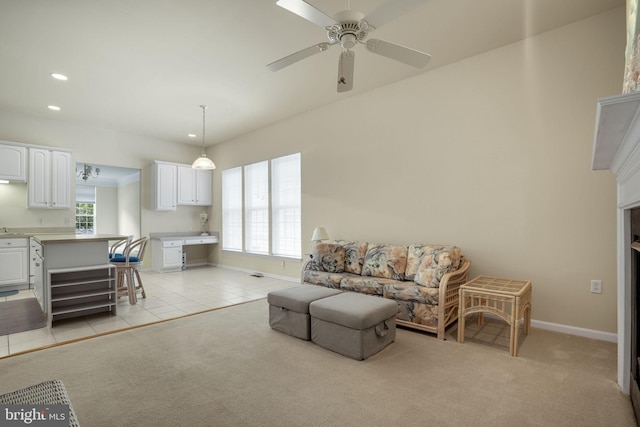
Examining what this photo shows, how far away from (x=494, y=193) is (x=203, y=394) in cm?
340

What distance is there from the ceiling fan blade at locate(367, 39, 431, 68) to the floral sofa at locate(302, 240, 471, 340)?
195 centimetres

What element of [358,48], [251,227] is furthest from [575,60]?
[251,227]

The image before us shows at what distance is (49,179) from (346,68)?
6.13 meters

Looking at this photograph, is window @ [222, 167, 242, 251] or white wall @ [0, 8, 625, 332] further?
window @ [222, 167, 242, 251]

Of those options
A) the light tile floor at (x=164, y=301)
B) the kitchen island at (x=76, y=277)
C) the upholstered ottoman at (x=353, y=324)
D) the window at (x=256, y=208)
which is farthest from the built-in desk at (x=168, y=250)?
the upholstered ottoman at (x=353, y=324)

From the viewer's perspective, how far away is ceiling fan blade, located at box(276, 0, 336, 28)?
1926 mm

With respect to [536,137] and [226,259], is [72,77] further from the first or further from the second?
[536,137]

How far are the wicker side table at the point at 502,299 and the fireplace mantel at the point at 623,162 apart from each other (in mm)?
654

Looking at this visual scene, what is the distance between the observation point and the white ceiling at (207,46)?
9.35ft

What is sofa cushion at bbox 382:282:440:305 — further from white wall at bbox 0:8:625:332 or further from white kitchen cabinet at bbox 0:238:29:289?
white kitchen cabinet at bbox 0:238:29:289

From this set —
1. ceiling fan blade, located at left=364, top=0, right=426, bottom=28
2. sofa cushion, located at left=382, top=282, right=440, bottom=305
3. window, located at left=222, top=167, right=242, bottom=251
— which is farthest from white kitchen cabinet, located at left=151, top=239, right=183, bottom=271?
ceiling fan blade, located at left=364, top=0, right=426, bottom=28

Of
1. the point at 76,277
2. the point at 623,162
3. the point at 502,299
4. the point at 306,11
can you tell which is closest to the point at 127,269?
the point at 76,277

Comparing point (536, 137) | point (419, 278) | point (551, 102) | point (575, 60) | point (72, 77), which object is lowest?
point (419, 278)

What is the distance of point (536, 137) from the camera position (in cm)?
329
